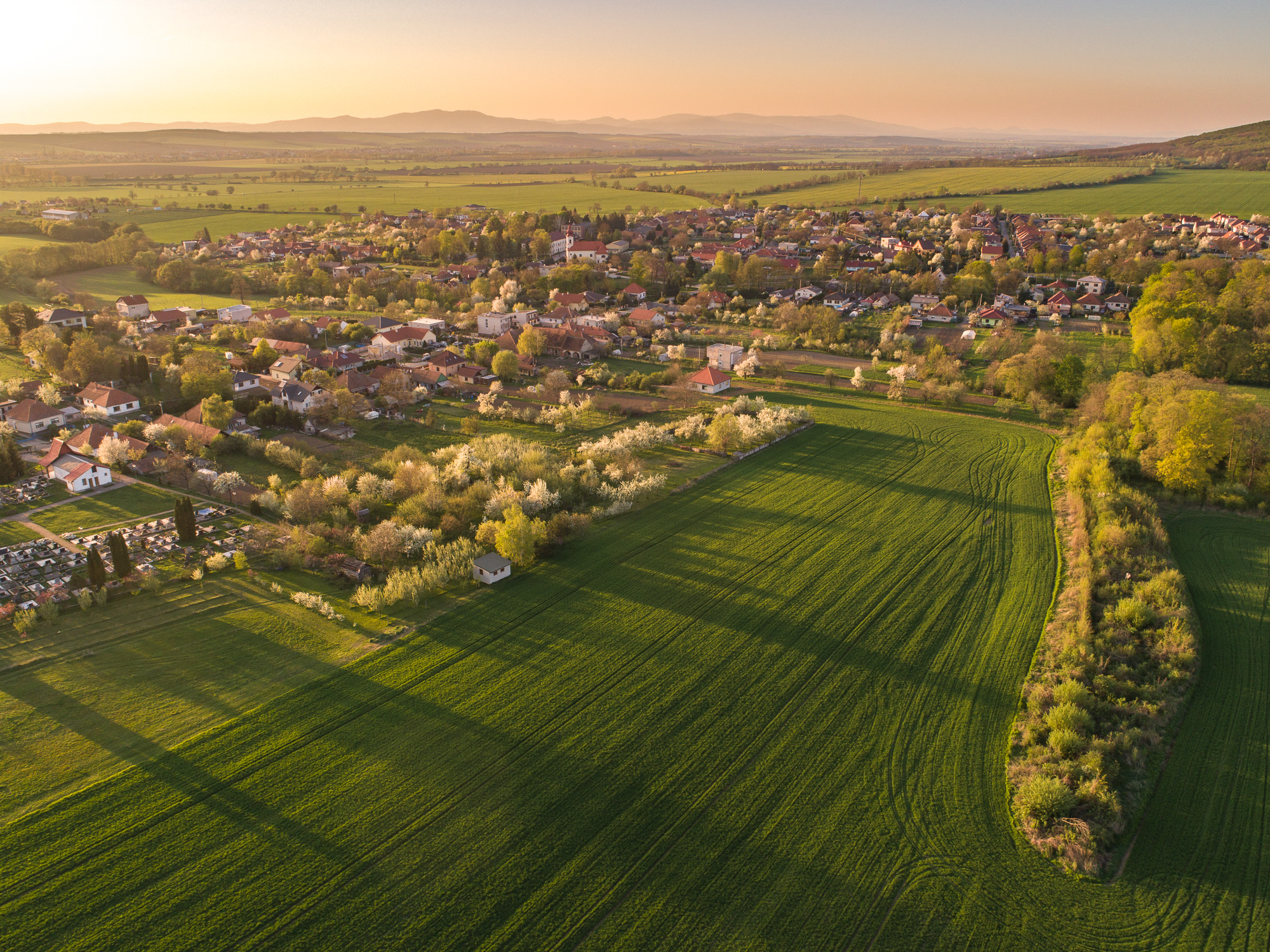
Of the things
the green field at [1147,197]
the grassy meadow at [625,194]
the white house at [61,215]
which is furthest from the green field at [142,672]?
the green field at [1147,197]

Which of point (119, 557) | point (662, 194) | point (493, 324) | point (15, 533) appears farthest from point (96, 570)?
point (662, 194)

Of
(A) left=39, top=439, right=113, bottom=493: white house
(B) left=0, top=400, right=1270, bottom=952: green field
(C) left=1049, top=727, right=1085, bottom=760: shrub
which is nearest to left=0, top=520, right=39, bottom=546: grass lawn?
(A) left=39, top=439, right=113, bottom=493: white house

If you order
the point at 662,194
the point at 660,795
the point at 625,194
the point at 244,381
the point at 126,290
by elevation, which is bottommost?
the point at 660,795

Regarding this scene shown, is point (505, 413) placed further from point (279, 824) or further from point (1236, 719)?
point (1236, 719)

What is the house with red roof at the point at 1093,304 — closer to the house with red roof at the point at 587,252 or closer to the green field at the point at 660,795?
the green field at the point at 660,795

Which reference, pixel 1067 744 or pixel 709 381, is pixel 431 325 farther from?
pixel 1067 744

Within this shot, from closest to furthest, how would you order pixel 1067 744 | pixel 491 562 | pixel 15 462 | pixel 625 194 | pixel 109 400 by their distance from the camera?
1. pixel 1067 744
2. pixel 491 562
3. pixel 15 462
4. pixel 109 400
5. pixel 625 194

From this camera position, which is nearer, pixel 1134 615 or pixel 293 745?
pixel 293 745
